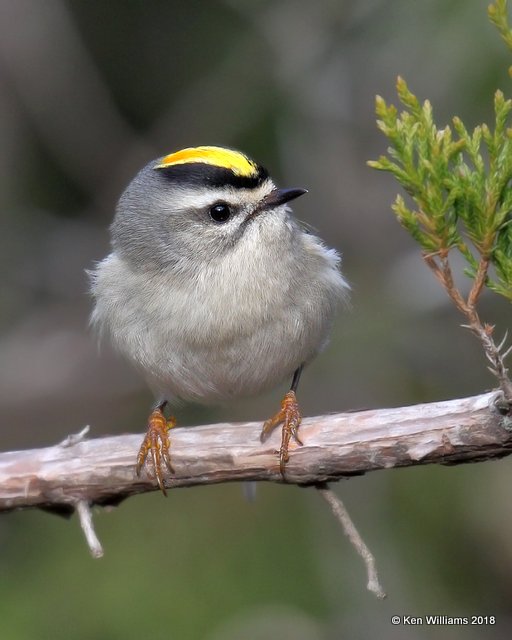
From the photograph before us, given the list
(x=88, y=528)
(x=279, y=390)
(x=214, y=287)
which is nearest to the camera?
(x=88, y=528)

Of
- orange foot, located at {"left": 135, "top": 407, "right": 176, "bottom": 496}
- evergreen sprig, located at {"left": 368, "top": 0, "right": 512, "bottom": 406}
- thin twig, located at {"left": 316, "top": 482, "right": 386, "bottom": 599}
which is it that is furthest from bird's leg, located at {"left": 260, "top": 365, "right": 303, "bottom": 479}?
evergreen sprig, located at {"left": 368, "top": 0, "right": 512, "bottom": 406}

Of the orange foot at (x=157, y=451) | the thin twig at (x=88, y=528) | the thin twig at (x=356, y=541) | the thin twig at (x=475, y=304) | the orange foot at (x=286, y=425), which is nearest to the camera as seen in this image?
the thin twig at (x=475, y=304)

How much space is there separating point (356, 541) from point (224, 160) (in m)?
1.54

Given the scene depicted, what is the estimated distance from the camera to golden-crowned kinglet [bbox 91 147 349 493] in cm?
352

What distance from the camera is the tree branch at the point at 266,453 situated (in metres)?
2.83

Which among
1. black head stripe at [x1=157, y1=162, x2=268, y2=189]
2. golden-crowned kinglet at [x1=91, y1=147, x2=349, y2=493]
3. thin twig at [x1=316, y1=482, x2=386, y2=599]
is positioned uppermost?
black head stripe at [x1=157, y1=162, x2=268, y2=189]

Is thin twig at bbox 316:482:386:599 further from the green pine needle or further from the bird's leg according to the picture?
the green pine needle

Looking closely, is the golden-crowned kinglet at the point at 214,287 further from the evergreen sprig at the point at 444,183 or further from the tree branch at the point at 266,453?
the evergreen sprig at the point at 444,183

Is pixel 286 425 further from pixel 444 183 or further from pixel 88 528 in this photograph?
pixel 444 183

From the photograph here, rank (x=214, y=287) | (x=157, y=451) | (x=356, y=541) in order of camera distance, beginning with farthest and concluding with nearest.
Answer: (x=214, y=287) < (x=157, y=451) < (x=356, y=541)

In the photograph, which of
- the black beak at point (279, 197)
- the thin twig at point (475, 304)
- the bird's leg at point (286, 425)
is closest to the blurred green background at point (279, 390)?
the bird's leg at point (286, 425)

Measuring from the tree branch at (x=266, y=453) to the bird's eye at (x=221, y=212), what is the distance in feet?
2.60

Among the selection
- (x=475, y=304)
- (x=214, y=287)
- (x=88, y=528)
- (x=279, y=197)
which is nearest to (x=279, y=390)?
(x=214, y=287)

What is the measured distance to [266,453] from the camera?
127 inches
